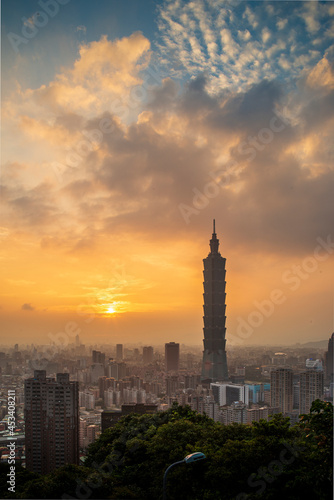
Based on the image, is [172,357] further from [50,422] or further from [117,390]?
[50,422]

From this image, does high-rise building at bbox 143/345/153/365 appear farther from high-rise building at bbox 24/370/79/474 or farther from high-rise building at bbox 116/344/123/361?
high-rise building at bbox 24/370/79/474

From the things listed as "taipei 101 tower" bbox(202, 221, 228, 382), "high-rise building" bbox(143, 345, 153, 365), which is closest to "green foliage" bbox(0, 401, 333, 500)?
"high-rise building" bbox(143, 345, 153, 365)

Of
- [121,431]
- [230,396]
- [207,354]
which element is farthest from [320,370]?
[207,354]

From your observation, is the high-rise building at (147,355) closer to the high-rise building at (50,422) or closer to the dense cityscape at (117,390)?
the dense cityscape at (117,390)

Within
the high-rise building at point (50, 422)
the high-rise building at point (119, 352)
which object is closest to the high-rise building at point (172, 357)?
the high-rise building at point (119, 352)

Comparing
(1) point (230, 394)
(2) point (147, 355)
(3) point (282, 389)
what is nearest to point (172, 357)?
(2) point (147, 355)
